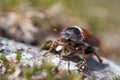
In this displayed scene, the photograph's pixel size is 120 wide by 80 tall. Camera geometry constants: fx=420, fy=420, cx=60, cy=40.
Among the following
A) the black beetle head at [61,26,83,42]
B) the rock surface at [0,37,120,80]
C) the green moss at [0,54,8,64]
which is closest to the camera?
the green moss at [0,54,8,64]

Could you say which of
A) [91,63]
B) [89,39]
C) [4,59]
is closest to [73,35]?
[89,39]

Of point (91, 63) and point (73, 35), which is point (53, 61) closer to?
point (73, 35)

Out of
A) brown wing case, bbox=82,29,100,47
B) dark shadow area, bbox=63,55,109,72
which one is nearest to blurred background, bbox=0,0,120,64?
dark shadow area, bbox=63,55,109,72

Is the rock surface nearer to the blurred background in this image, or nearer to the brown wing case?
the brown wing case

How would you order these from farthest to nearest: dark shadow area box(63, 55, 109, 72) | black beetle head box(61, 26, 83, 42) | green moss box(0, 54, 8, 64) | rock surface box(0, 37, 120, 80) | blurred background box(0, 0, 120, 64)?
blurred background box(0, 0, 120, 64), dark shadow area box(63, 55, 109, 72), black beetle head box(61, 26, 83, 42), rock surface box(0, 37, 120, 80), green moss box(0, 54, 8, 64)

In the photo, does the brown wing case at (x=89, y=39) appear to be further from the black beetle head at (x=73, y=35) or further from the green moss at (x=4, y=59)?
the green moss at (x=4, y=59)

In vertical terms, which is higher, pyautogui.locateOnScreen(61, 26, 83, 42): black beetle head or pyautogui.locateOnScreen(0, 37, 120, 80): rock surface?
pyautogui.locateOnScreen(61, 26, 83, 42): black beetle head

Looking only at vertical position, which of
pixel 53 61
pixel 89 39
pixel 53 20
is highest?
pixel 53 20

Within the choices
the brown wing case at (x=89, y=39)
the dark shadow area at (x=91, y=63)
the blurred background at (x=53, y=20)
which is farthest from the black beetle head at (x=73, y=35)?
the blurred background at (x=53, y=20)

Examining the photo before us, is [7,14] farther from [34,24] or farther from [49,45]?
[49,45]
